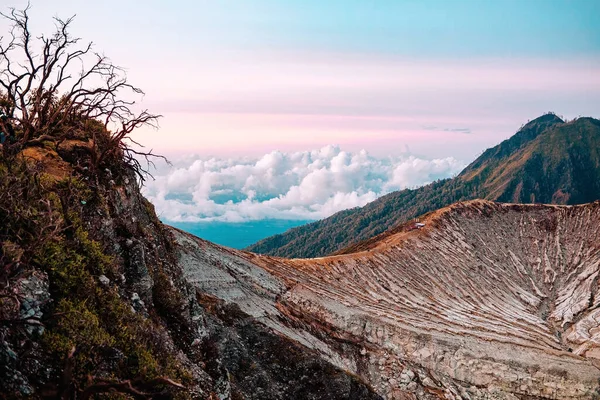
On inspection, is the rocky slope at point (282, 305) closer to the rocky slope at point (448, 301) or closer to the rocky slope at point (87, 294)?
the rocky slope at point (87, 294)

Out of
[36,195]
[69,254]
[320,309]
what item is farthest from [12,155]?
[320,309]

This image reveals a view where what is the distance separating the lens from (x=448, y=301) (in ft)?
324

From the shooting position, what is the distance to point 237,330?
36594 mm

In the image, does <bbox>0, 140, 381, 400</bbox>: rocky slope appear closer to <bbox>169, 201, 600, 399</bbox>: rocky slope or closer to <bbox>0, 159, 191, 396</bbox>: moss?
<bbox>0, 159, 191, 396</bbox>: moss

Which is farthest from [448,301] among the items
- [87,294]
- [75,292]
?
[75,292]

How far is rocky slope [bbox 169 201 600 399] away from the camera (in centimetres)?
5622

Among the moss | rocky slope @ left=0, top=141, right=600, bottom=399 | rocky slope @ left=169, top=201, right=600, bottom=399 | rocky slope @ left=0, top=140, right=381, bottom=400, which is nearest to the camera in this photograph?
rocky slope @ left=0, top=140, right=381, bottom=400

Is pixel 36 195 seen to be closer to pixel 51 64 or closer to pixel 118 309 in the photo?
pixel 118 309

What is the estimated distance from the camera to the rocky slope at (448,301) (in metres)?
56.2

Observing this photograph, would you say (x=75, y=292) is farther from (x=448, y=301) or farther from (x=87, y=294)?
(x=448, y=301)

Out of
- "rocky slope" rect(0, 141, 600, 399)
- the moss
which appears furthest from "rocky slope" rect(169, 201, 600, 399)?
the moss

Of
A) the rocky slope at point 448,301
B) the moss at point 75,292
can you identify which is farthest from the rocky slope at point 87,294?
the rocky slope at point 448,301

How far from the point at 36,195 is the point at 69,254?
2.83m

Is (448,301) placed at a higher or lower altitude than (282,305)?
lower
